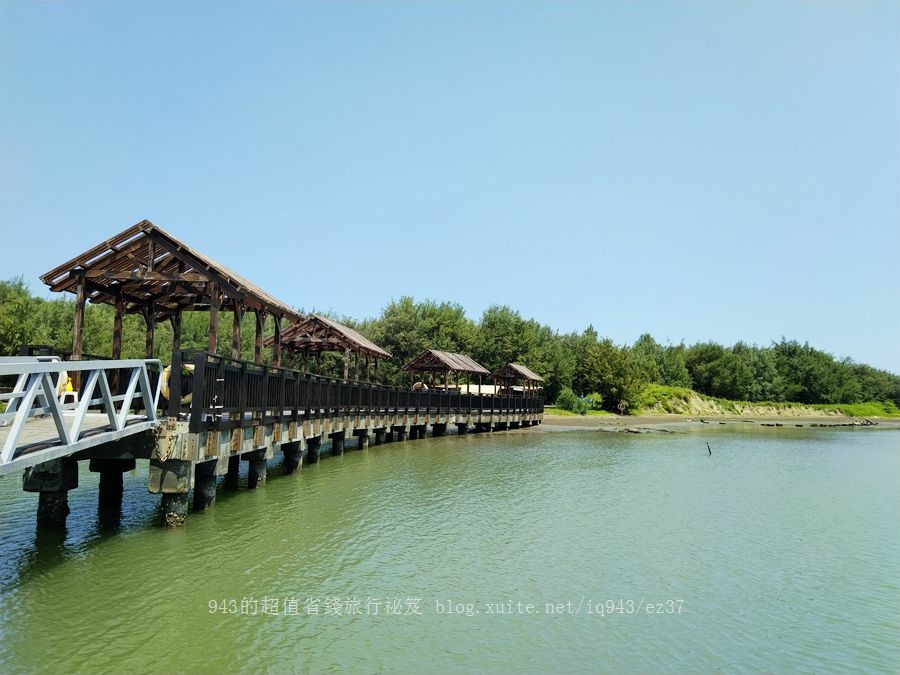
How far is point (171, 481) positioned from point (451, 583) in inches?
193

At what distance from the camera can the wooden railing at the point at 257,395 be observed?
11445 millimetres

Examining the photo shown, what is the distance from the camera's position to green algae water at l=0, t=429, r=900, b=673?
708 centimetres

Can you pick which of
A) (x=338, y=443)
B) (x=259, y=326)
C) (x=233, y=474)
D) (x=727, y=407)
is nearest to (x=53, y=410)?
(x=233, y=474)

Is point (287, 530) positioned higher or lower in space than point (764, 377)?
lower

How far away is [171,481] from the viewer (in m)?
10.9

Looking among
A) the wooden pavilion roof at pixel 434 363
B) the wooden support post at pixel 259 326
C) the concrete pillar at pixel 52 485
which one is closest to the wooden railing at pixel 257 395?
the wooden support post at pixel 259 326

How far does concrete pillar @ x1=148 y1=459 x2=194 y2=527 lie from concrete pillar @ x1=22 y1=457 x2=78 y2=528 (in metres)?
1.39

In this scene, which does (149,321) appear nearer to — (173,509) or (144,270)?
(144,270)

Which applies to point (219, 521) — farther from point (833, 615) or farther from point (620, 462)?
point (620, 462)

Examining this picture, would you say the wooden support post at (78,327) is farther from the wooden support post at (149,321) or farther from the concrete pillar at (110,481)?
the concrete pillar at (110,481)

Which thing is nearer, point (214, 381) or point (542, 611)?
point (542, 611)

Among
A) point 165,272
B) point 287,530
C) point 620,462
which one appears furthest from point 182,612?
point 620,462

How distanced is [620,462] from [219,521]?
17066 millimetres

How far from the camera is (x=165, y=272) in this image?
1596 cm
